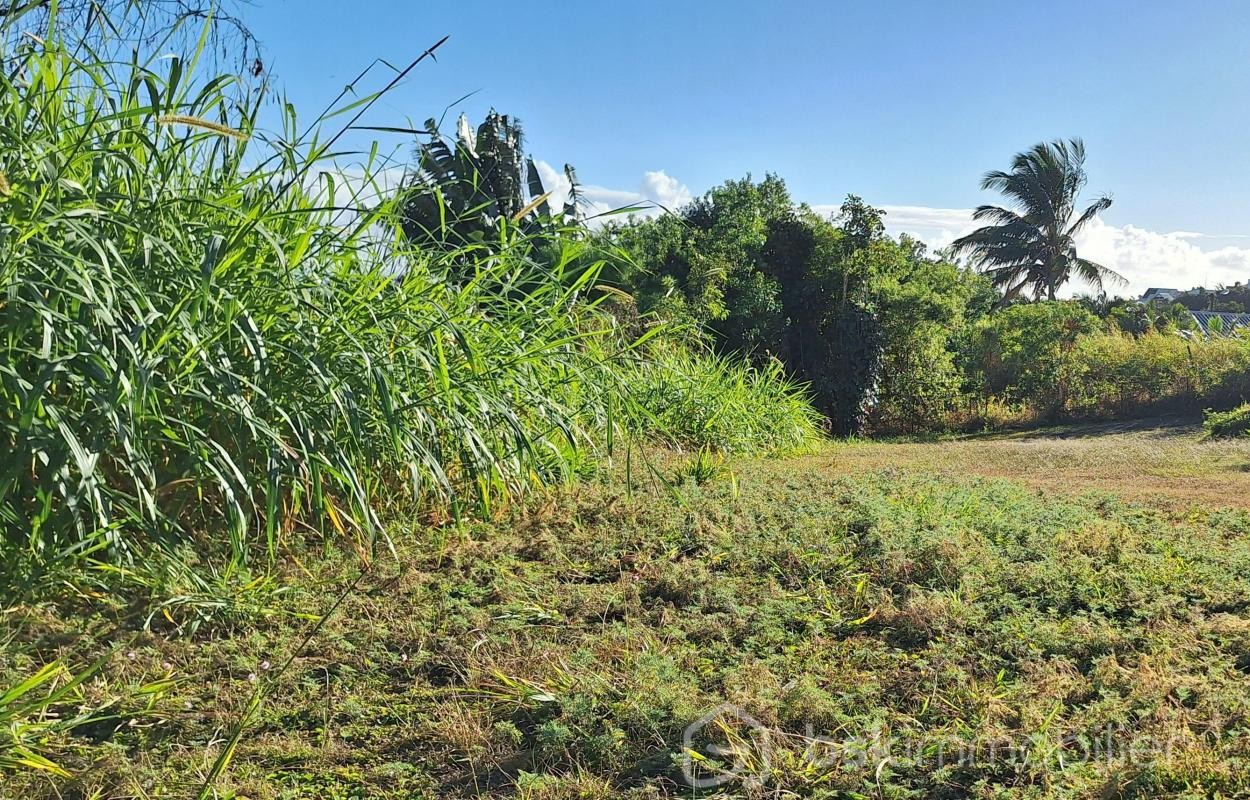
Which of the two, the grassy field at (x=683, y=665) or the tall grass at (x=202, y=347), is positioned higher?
the tall grass at (x=202, y=347)

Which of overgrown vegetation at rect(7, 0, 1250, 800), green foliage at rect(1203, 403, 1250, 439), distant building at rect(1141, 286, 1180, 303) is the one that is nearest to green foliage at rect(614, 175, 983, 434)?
green foliage at rect(1203, 403, 1250, 439)

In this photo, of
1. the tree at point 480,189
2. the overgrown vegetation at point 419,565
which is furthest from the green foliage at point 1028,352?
the overgrown vegetation at point 419,565

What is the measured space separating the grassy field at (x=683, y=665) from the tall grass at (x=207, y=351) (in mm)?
273

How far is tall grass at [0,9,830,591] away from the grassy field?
0.89ft

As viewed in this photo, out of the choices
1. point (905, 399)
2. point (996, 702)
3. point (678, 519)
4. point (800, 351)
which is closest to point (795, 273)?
point (800, 351)

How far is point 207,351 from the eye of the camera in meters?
2.44

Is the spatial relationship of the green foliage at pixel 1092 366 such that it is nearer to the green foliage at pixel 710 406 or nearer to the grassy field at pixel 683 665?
the green foliage at pixel 710 406

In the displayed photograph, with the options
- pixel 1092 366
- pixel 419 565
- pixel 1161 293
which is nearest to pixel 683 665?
pixel 419 565

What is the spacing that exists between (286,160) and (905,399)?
45.3 feet

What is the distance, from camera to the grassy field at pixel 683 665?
1.85 meters

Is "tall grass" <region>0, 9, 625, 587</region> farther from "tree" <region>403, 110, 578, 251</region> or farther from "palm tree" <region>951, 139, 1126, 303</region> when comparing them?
"palm tree" <region>951, 139, 1126, 303</region>

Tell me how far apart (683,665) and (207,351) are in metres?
1.52

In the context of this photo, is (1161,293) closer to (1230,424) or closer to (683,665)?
(1230,424)

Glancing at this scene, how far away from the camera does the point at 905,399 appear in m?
15.4
